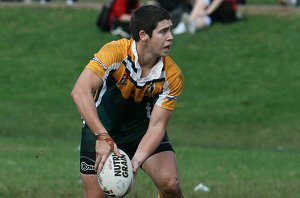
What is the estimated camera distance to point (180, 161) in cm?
1461

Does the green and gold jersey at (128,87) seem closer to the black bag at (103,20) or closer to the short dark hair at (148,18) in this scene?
the short dark hair at (148,18)

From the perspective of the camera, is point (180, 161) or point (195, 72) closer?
point (180, 161)

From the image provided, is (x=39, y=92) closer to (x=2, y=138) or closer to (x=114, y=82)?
(x=2, y=138)

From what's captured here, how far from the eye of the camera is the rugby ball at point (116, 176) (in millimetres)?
7477

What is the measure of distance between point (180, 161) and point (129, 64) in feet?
21.9

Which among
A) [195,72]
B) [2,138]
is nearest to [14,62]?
[195,72]

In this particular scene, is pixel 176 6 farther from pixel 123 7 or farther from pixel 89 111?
pixel 89 111

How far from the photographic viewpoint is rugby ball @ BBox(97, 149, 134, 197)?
7.48m

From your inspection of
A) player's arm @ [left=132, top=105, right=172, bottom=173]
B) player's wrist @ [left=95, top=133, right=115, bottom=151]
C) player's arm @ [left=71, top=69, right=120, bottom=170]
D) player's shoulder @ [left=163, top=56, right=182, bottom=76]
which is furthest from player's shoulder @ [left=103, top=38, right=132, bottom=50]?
player's wrist @ [left=95, top=133, right=115, bottom=151]

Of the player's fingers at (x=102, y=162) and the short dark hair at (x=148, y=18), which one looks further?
the short dark hair at (x=148, y=18)

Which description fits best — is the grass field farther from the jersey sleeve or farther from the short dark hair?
the short dark hair

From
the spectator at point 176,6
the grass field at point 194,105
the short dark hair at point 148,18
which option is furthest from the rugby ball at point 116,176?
the spectator at point 176,6

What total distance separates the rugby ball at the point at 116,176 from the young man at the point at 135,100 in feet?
0.22

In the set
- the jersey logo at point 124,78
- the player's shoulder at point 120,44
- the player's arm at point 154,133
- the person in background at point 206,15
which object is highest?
the player's shoulder at point 120,44
